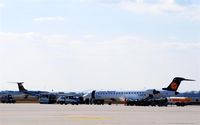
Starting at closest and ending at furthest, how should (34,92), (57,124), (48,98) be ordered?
1. (57,124)
2. (48,98)
3. (34,92)

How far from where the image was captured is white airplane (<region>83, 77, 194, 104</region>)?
142m

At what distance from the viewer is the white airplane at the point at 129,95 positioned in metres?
142

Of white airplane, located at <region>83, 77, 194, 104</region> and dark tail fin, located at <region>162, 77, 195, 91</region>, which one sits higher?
dark tail fin, located at <region>162, 77, 195, 91</region>

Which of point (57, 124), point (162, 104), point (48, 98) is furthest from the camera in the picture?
point (48, 98)

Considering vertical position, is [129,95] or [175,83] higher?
[175,83]

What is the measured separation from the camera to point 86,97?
5930 inches

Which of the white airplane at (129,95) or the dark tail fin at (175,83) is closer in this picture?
the white airplane at (129,95)

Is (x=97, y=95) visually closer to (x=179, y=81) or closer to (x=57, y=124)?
(x=179, y=81)

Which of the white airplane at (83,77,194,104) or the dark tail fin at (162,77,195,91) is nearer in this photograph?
the white airplane at (83,77,194,104)

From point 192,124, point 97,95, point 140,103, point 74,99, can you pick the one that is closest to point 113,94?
point 97,95

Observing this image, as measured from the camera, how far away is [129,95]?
152750mm

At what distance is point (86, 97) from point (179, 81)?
80.4 ft

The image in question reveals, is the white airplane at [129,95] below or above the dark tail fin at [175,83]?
below

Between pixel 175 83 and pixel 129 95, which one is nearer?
pixel 129 95
